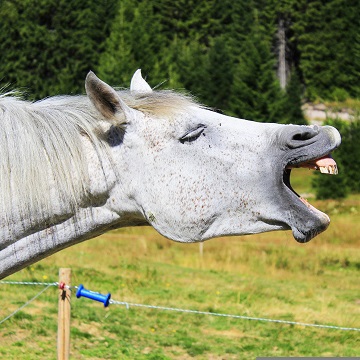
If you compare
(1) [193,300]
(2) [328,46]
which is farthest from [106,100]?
(2) [328,46]

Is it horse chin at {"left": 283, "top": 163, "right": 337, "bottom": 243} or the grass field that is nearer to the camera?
horse chin at {"left": 283, "top": 163, "right": 337, "bottom": 243}

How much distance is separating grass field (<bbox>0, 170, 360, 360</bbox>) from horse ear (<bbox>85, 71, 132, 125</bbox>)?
0.97 meters

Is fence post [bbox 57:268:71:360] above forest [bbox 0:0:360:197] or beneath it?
above

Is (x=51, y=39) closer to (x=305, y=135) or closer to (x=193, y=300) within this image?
(x=193, y=300)

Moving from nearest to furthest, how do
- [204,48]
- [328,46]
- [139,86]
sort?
[139,86], [328,46], [204,48]

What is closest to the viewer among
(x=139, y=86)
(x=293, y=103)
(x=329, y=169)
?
(x=329, y=169)

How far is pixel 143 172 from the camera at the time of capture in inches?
104

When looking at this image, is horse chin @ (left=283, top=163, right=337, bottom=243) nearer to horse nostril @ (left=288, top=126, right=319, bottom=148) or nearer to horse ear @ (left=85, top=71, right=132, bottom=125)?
horse nostril @ (left=288, top=126, right=319, bottom=148)

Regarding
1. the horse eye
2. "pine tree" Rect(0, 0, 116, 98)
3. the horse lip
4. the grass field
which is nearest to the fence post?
the grass field

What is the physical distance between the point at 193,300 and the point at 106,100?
6.95 metres

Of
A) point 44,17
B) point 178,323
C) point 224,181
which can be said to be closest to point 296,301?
point 178,323

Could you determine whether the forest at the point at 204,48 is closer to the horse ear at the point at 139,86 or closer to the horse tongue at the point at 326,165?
the horse ear at the point at 139,86

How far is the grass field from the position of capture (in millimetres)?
6969

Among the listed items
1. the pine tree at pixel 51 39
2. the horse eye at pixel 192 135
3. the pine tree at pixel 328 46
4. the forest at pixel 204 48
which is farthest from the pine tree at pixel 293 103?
the horse eye at pixel 192 135
